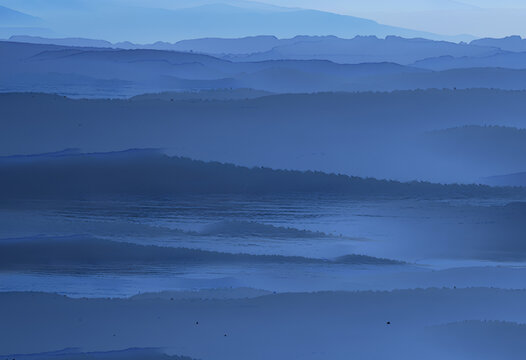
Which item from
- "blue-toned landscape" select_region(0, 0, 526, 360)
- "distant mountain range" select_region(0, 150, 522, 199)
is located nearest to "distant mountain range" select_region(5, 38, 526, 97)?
"blue-toned landscape" select_region(0, 0, 526, 360)

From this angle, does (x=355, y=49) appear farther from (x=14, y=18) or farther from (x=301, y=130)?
(x=14, y=18)

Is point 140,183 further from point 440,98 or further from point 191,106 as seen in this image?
point 440,98

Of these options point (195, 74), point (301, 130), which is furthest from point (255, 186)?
point (195, 74)

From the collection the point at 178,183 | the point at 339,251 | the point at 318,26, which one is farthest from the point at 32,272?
the point at 318,26

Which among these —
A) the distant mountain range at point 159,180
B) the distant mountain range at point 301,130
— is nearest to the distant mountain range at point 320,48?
the distant mountain range at point 301,130

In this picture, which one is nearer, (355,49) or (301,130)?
(301,130)

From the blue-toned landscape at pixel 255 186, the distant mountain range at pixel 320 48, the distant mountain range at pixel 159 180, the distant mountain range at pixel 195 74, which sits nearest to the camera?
the blue-toned landscape at pixel 255 186

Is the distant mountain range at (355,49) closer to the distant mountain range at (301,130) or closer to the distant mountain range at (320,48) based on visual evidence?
the distant mountain range at (320,48)
